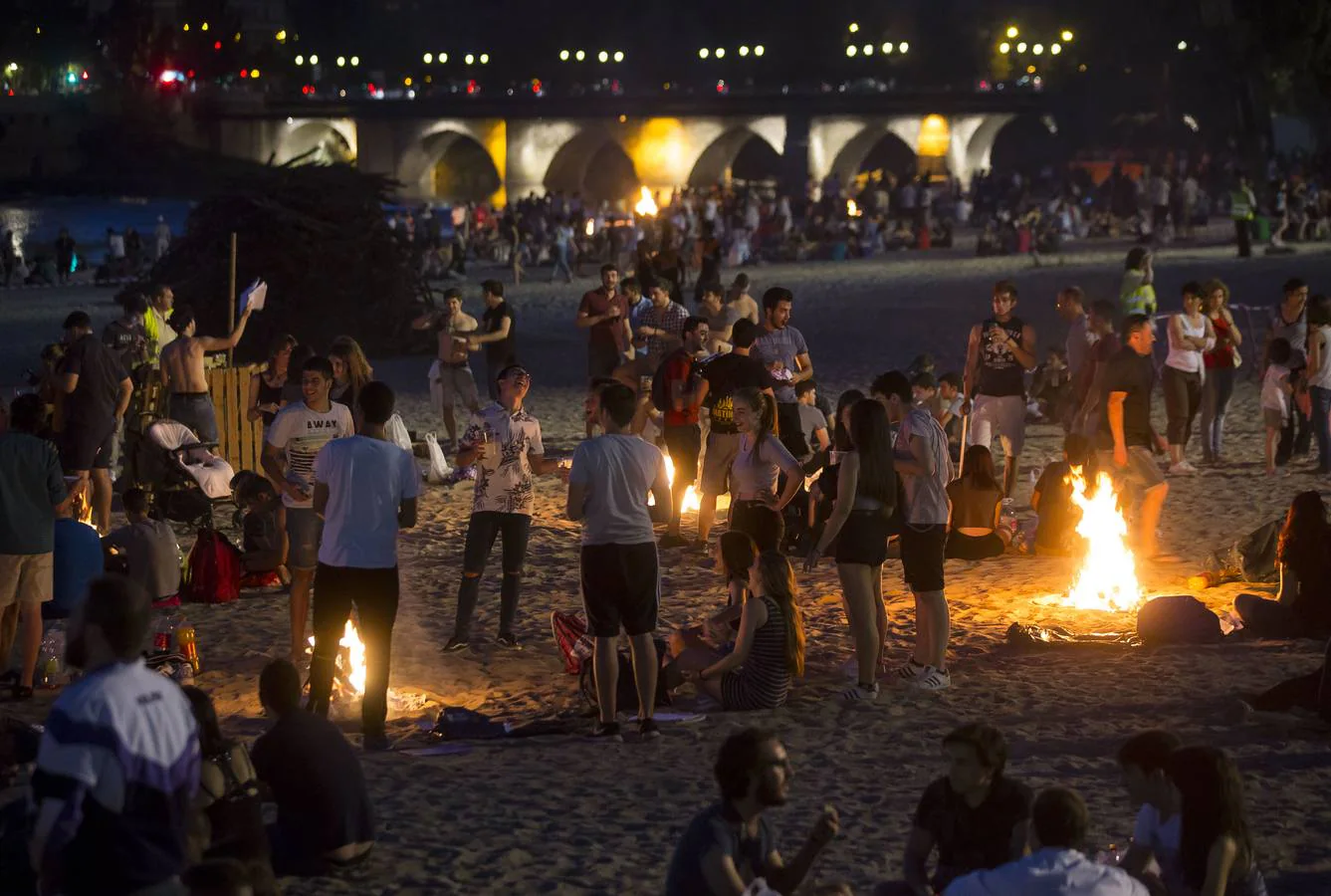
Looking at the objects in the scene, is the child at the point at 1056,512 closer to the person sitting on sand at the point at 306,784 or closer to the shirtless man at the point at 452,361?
the shirtless man at the point at 452,361

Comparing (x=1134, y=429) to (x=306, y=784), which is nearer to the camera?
(x=306, y=784)

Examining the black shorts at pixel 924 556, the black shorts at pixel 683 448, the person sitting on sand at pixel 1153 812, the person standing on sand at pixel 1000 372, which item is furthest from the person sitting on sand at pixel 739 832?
the person standing on sand at pixel 1000 372

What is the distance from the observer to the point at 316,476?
8.38 meters

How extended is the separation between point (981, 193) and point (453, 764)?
2005 inches

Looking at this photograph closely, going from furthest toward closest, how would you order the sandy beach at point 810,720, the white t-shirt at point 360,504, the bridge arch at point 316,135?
the bridge arch at point 316,135 < the white t-shirt at point 360,504 < the sandy beach at point 810,720

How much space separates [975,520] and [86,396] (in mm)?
6001

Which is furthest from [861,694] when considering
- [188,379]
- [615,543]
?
[188,379]

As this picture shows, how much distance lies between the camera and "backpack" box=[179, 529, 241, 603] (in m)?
11.6

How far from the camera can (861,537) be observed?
8898mm

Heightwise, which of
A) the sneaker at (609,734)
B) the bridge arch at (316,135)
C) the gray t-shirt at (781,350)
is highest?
the bridge arch at (316,135)

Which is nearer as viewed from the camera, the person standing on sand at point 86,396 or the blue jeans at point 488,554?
the blue jeans at point 488,554

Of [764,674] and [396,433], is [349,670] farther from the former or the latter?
[396,433]

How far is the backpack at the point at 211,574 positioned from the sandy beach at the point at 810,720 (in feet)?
0.51

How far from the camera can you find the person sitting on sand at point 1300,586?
9359 mm
